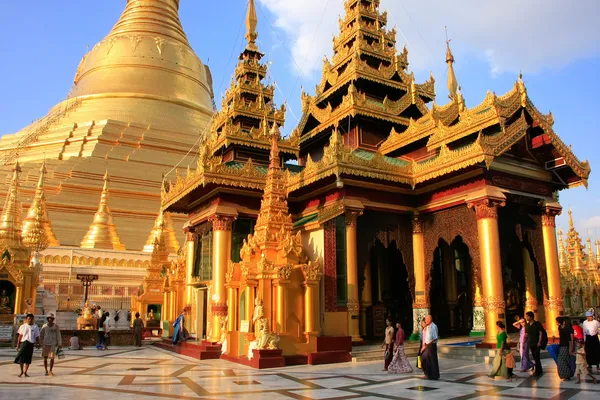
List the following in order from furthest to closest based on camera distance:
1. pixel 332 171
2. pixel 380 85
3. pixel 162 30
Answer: pixel 162 30, pixel 380 85, pixel 332 171

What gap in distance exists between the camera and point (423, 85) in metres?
21.3

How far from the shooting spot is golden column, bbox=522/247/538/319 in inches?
647

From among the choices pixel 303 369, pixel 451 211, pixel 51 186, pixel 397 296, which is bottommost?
pixel 303 369

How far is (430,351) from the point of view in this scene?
982 cm

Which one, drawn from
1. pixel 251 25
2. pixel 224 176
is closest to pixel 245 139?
pixel 224 176

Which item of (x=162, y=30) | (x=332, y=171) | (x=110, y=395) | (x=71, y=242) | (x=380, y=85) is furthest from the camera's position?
(x=162, y=30)

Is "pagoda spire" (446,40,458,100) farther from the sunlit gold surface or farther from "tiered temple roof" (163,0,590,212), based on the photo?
the sunlit gold surface

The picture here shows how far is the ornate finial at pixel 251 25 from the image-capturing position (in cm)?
2320

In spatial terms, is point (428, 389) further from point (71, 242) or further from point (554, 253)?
point (71, 242)

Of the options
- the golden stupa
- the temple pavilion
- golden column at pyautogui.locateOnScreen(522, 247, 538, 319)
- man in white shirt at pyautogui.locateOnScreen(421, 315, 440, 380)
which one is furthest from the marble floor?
the golden stupa

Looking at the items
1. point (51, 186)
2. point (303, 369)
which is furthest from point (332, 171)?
point (51, 186)

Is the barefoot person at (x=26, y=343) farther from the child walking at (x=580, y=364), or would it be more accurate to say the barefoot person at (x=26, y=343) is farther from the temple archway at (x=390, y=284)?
the temple archway at (x=390, y=284)

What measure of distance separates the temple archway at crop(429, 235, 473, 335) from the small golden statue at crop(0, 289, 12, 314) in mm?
15523

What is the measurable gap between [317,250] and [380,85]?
8157 mm
